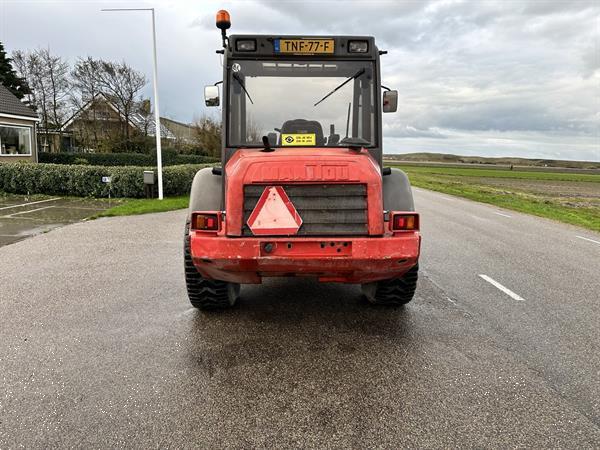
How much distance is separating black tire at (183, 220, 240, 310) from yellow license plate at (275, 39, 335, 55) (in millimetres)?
1921

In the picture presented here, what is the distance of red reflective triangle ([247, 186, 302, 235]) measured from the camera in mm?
3467

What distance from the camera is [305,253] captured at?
3.45m

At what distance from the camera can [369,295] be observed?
464cm

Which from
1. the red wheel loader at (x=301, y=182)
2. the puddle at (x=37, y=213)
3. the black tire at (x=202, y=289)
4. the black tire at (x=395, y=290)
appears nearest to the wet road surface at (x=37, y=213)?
the puddle at (x=37, y=213)

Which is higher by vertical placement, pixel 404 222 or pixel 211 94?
pixel 211 94

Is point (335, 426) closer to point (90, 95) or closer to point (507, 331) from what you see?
point (507, 331)

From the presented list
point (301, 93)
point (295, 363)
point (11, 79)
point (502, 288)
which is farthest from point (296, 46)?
point (11, 79)

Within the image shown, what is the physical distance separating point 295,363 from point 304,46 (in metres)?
2.88

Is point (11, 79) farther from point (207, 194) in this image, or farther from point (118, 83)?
point (207, 194)

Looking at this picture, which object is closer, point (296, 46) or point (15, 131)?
point (296, 46)

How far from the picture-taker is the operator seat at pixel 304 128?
426 centimetres

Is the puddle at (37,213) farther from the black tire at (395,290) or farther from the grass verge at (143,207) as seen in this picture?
the black tire at (395,290)

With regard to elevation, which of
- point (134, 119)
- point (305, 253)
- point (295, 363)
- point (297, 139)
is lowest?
point (295, 363)

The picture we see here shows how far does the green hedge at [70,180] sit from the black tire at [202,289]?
36.7 ft
